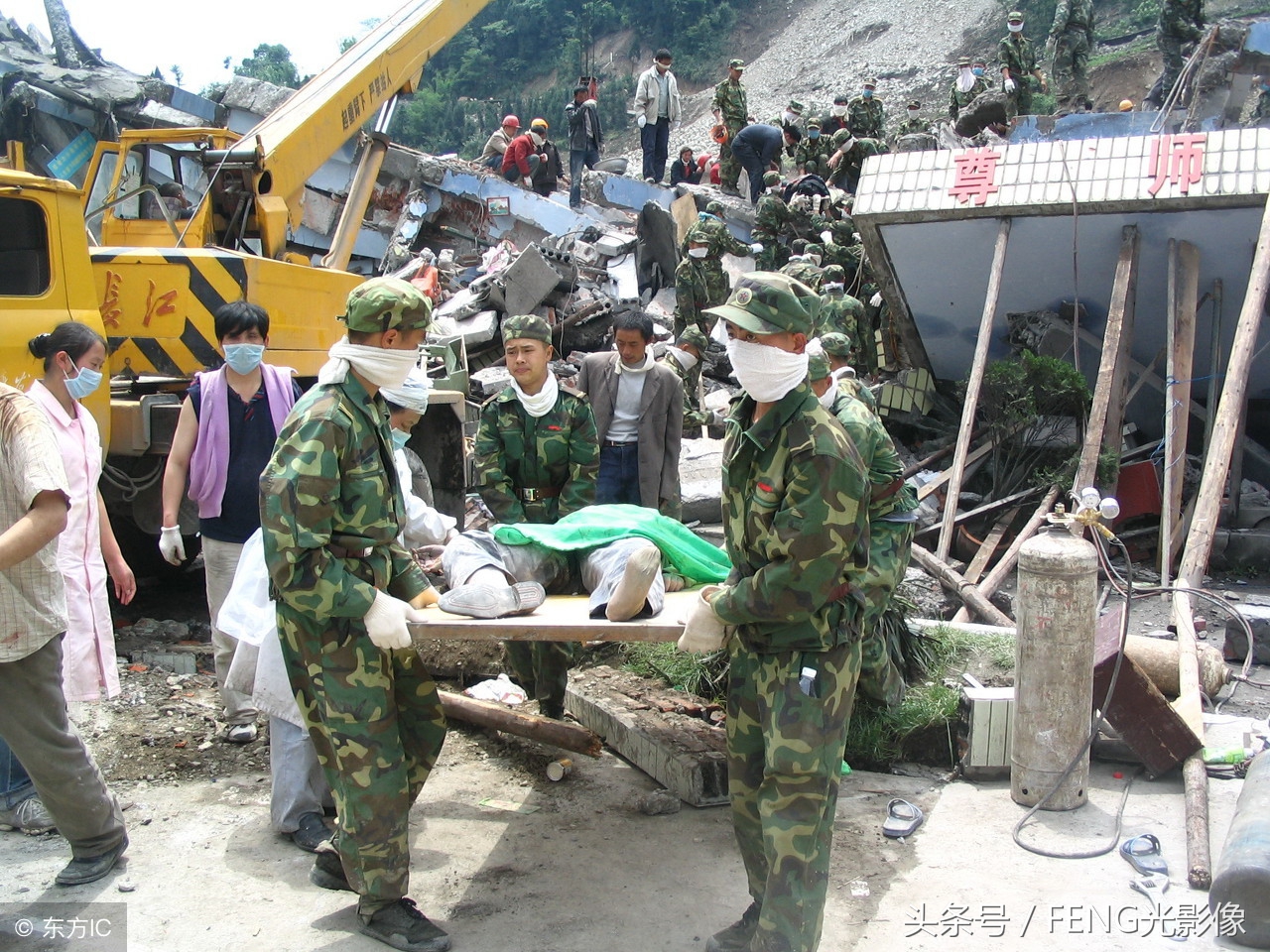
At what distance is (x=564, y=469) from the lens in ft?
16.1

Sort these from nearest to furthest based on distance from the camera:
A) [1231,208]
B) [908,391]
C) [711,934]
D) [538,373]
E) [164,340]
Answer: [711,934], [538,373], [164,340], [1231,208], [908,391]

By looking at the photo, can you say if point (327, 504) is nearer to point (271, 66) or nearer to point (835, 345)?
point (835, 345)

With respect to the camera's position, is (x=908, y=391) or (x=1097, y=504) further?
(x=908, y=391)

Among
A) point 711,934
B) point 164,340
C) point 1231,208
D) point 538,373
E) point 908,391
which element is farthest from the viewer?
point 908,391

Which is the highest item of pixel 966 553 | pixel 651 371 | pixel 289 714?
pixel 651 371

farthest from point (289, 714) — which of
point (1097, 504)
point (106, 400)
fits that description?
point (1097, 504)

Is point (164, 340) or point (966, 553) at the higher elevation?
point (164, 340)

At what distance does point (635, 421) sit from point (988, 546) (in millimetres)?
3256

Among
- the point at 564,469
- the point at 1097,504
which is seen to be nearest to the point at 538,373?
the point at 564,469

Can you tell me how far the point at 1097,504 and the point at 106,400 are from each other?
4651 mm

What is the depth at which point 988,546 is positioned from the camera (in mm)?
7461

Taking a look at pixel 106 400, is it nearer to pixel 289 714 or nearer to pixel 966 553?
pixel 289 714

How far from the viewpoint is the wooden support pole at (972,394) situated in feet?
23.1

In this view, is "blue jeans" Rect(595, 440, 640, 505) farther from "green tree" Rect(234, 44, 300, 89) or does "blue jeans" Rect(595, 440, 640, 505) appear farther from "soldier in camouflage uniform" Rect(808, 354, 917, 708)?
"green tree" Rect(234, 44, 300, 89)
